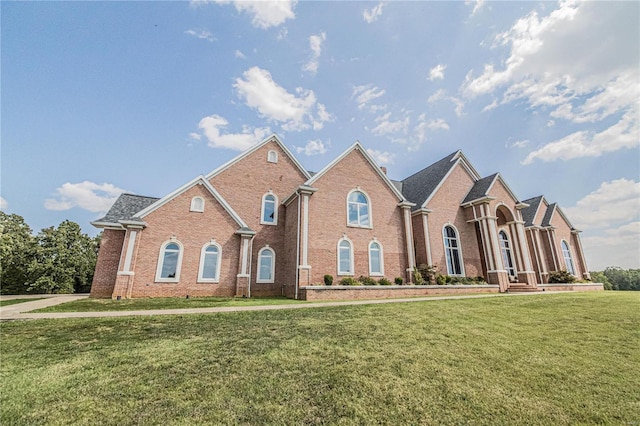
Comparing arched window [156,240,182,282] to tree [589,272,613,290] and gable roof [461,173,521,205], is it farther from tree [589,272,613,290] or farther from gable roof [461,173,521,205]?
tree [589,272,613,290]

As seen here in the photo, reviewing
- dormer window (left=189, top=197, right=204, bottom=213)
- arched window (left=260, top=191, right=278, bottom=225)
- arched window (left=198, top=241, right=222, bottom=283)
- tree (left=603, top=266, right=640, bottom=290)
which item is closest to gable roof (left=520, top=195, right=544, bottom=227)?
arched window (left=260, top=191, right=278, bottom=225)

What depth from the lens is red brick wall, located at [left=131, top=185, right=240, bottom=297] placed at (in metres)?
14.6

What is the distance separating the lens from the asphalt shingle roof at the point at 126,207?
16.4 meters

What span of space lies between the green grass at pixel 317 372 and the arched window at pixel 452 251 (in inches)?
514

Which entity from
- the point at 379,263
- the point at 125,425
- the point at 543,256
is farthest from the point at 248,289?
the point at 543,256

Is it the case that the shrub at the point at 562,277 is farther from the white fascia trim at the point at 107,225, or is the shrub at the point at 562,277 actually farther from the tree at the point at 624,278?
the tree at the point at 624,278

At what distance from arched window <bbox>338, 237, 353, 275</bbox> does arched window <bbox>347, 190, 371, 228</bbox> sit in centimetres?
141

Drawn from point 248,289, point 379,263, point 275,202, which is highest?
point 275,202

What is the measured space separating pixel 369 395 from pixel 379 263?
1490 centimetres

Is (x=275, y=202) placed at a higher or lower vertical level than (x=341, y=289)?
higher

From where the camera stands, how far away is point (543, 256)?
26.1 meters

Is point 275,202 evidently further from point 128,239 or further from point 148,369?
point 148,369

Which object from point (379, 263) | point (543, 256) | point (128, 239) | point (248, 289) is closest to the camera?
point (128, 239)

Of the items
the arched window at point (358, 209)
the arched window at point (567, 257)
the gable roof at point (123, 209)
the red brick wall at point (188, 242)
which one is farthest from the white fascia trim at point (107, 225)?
the arched window at point (567, 257)
